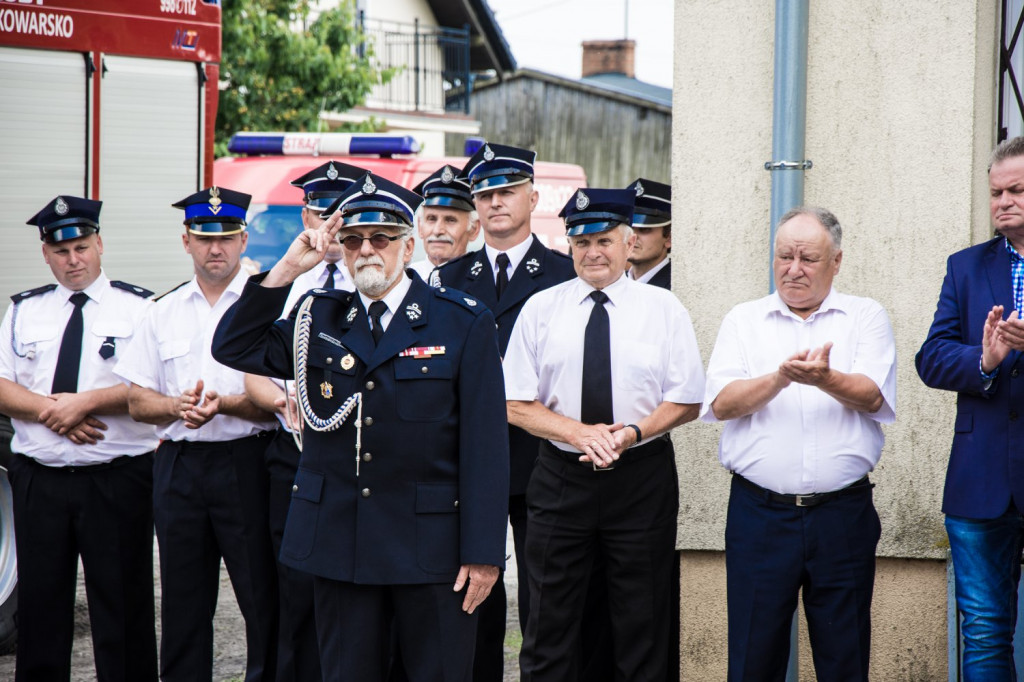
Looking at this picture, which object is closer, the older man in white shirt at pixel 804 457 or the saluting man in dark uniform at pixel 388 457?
the saluting man in dark uniform at pixel 388 457

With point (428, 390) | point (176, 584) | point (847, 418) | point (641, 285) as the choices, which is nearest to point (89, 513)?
point (176, 584)

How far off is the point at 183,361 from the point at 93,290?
63 cm

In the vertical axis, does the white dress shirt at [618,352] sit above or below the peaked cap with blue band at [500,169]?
below

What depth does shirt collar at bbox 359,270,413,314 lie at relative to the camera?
397 cm

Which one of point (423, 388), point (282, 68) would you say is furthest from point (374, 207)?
point (282, 68)

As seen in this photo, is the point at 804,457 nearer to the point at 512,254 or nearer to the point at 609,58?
the point at 512,254

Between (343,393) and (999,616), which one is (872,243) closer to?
(999,616)

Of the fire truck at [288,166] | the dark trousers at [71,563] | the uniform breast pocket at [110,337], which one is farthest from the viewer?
the fire truck at [288,166]

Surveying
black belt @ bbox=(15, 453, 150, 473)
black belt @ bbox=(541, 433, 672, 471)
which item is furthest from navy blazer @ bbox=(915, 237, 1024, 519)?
black belt @ bbox=(15, 453, 150, 473)

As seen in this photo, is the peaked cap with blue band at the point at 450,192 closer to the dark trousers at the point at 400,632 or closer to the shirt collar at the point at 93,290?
the shirt collar at the point at 93,290

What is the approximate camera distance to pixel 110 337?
5312 mm

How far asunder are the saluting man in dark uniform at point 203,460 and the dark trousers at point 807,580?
1.99 metres

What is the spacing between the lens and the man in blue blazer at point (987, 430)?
4.07 m

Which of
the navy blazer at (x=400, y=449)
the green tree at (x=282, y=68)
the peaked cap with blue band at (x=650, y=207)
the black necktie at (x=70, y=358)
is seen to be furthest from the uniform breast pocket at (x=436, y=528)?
the green tree at (x=282, y=68)
